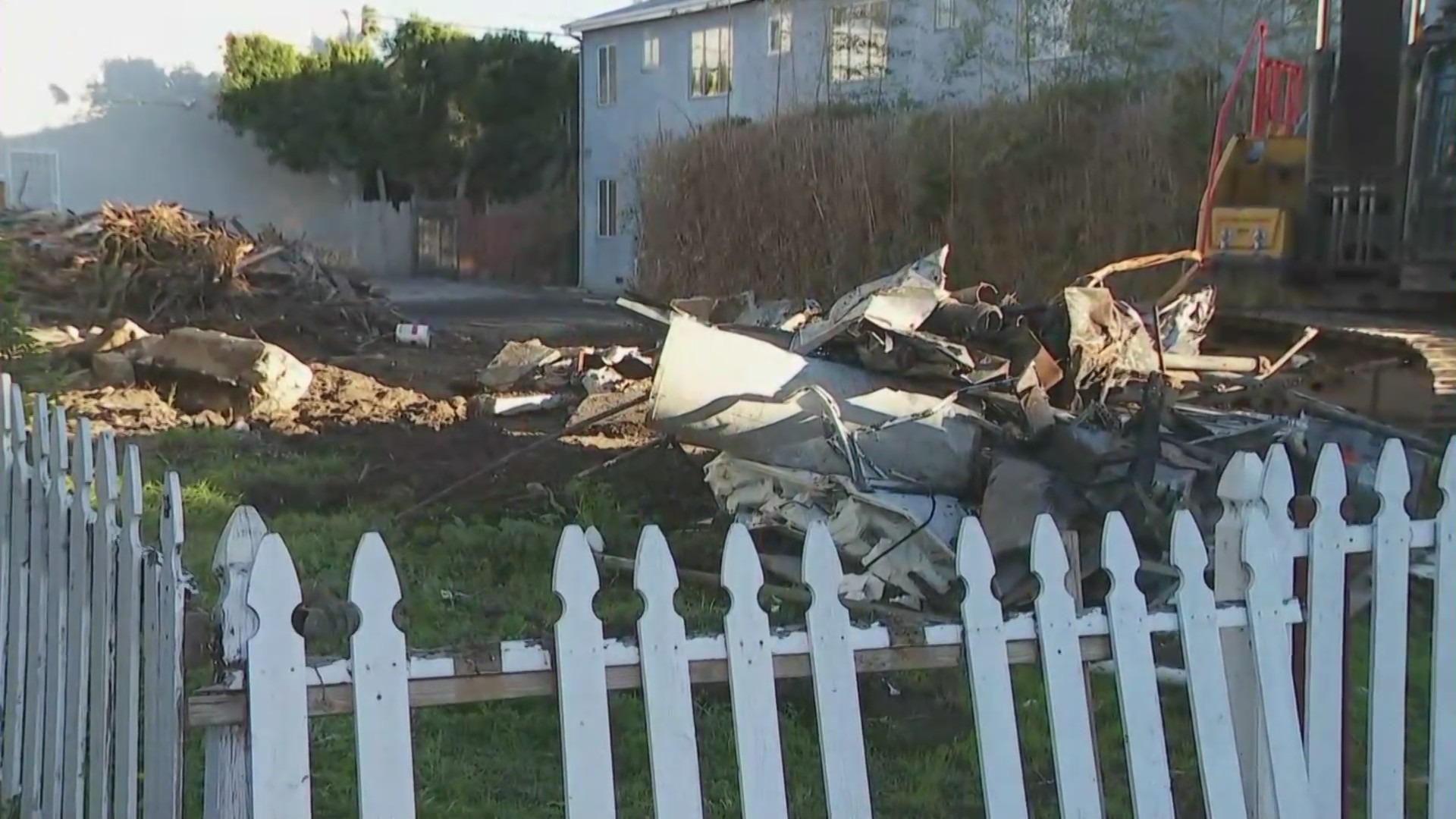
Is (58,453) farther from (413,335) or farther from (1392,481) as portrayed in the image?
(413,335)

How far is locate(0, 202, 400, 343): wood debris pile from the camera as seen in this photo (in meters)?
15.9

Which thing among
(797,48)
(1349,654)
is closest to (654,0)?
(797,48)

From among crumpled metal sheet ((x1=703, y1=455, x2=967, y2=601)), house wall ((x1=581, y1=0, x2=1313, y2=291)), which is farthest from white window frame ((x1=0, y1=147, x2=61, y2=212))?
crumpled metal sheet ((x1=703, y1=455, x2=967, y2=601))

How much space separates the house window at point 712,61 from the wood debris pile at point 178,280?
1279 cm

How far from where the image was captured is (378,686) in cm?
256

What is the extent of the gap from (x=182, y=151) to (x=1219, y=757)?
3427 cm

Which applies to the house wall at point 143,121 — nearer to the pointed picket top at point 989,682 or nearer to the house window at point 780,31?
the house window at point 780,31

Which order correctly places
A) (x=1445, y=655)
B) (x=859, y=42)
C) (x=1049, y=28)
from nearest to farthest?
(x=1445, y=655) → (x=1049, y=28) → (x=859, y=42)

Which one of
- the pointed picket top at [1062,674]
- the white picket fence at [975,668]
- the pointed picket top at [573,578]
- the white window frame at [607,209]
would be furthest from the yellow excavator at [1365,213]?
the white window frame at [607,209]

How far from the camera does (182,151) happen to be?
111 feet

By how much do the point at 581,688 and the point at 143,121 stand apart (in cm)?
3350

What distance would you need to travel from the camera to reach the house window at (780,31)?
2620 centimetres

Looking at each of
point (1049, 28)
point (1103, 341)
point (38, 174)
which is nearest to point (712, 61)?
point (1049, 28)

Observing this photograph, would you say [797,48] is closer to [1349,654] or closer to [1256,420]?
[1256,420]
